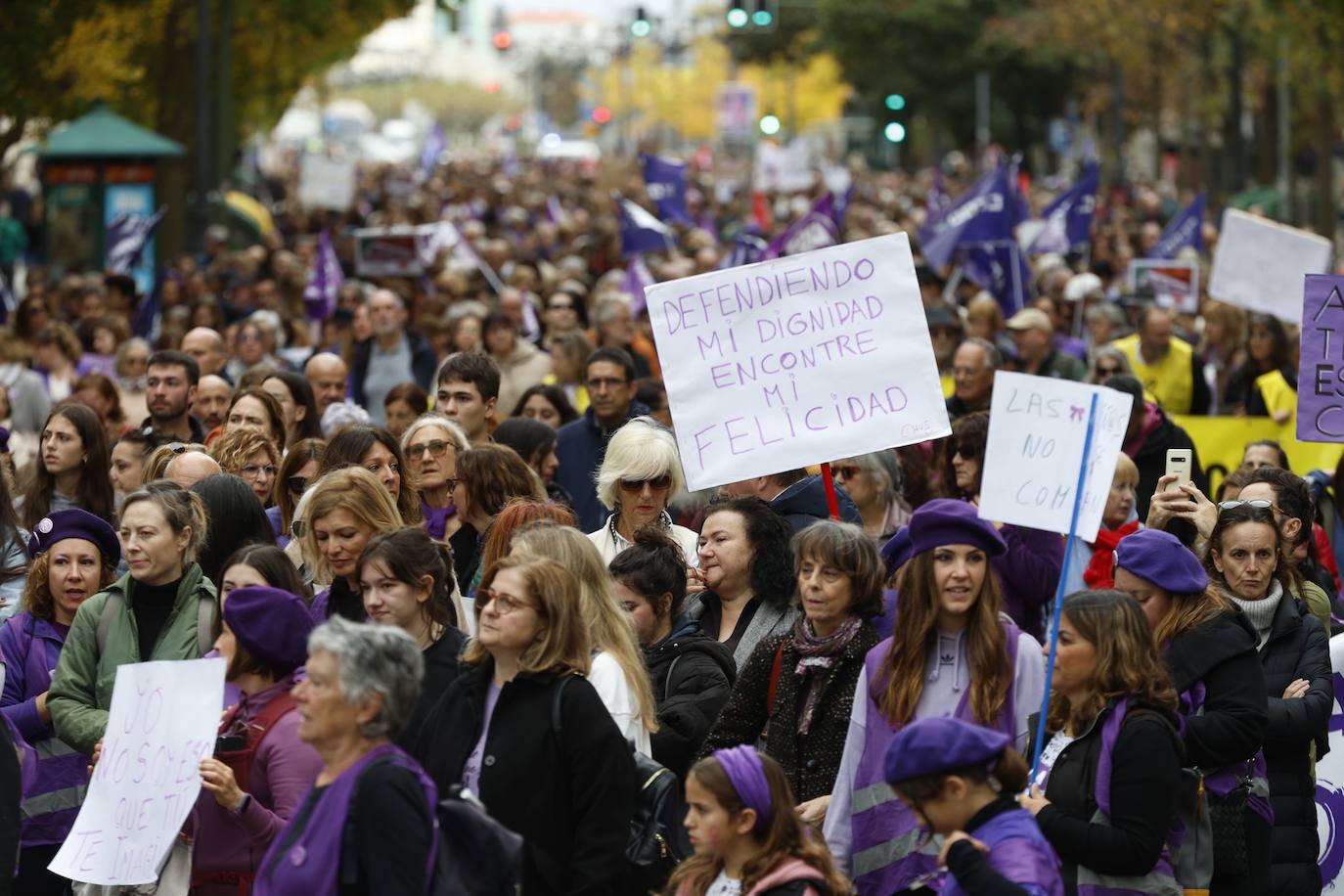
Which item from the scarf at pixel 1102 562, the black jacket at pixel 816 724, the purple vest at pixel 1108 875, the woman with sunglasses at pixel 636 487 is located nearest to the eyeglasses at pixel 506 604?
the black jacket at pixel 816 724

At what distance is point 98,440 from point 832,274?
3489 millimetres

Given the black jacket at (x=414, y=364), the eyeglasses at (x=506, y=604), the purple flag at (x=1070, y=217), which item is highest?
the eyeglasses at (x=506, y=604)

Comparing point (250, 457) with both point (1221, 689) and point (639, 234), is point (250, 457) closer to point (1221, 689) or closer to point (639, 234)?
point (1221, 689)

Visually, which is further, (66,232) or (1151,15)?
(1151,15)

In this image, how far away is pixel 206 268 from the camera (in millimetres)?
25375

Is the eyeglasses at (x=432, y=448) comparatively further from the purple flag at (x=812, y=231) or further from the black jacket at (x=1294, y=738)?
the purple flag at (x=812, y=231)

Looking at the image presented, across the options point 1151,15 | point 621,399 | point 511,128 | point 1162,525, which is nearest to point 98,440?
point 621,399

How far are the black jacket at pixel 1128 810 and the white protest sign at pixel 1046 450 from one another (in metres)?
0.85

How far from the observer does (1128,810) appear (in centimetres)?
572

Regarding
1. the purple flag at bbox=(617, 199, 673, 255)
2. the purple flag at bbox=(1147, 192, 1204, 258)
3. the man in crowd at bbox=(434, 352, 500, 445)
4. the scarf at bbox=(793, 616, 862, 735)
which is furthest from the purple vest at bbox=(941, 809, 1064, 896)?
the purple flag at bbox=(1147, 192, 1204, 258)

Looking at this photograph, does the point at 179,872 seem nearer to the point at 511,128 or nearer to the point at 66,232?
the point at 66,232

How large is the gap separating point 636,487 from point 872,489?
1.38 m

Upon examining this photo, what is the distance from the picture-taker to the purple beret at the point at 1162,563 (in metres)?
6.36

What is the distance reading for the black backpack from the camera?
19.1 feet
